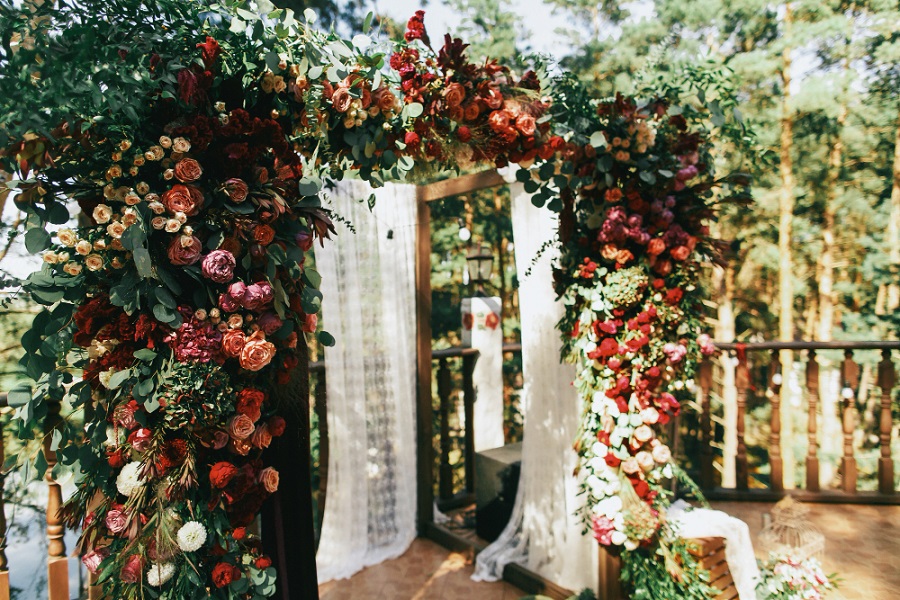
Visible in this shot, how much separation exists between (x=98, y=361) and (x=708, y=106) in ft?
7.03

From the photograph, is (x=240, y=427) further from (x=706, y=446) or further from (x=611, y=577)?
(x=706, y=446)

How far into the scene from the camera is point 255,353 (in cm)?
142

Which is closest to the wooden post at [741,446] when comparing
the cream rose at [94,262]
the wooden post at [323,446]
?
the wooden post at [323,446]

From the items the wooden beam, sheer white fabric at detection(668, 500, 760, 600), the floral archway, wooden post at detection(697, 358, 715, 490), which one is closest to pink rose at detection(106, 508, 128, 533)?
the floral archway

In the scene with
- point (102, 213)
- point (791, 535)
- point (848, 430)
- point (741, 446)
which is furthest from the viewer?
point (741, 446)

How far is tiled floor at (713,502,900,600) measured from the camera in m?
2.74

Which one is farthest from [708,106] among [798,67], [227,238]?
[798,67]

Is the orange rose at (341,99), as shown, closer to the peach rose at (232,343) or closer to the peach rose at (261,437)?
the peach rose at (232,343)

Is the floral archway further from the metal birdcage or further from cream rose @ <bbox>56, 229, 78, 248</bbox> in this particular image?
the metal birdcage

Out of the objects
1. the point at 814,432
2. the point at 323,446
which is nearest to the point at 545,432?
the point at 323,446

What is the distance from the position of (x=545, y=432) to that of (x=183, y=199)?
6.33 feet

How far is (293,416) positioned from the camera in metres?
1.75

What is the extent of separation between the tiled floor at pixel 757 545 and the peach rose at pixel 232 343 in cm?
187

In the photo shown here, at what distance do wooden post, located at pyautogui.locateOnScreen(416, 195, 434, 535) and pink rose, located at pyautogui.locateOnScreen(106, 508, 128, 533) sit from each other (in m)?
2.27
